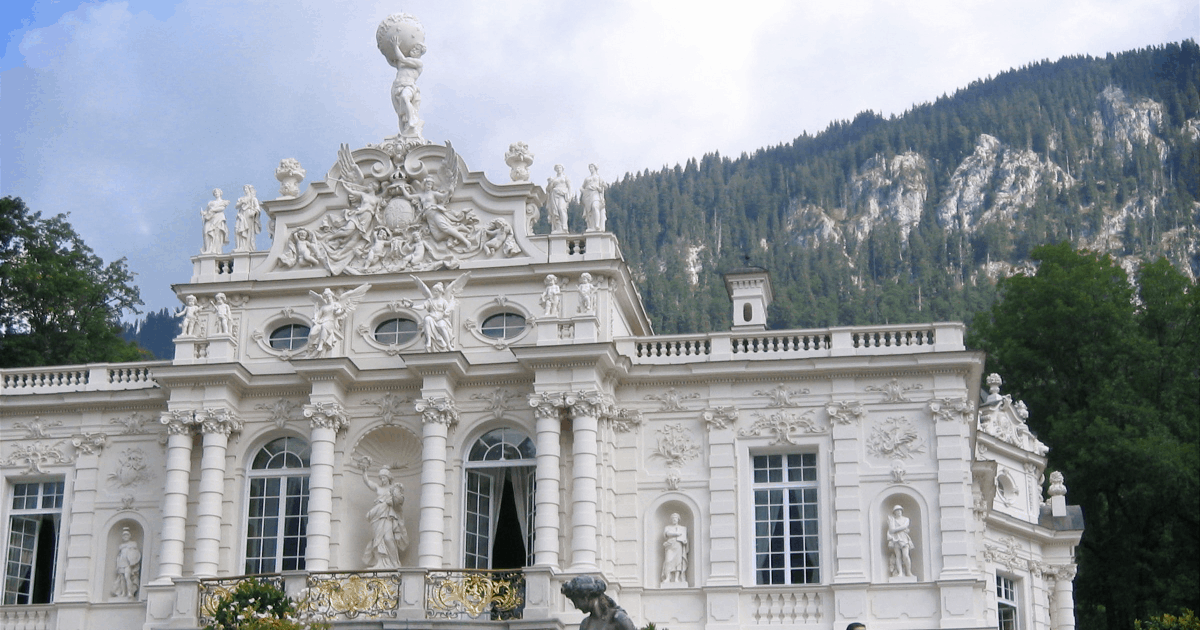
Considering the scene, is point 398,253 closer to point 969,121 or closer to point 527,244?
point 527,244

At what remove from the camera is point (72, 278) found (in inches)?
1608

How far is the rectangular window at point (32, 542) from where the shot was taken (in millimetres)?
31234

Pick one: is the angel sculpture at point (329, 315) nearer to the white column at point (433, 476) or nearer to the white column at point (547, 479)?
the white column at point (433, 476)

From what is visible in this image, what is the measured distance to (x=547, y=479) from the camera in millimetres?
28391

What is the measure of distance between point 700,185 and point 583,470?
110 metres

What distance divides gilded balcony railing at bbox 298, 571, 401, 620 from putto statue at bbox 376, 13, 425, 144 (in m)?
10.0

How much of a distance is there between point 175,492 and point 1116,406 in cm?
2407

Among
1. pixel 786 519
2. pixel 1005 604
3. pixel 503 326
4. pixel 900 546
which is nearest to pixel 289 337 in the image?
pixel 503 326

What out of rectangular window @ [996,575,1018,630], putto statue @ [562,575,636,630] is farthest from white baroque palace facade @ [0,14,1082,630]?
putto statue @ [562,575,636,630]

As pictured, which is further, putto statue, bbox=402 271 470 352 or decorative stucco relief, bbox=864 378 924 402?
putto statue, bbox=402 271 470 352

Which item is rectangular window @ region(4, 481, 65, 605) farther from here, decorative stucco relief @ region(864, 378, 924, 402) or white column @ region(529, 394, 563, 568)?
decorative stucco relief @ region(864, 378, 924, 402)

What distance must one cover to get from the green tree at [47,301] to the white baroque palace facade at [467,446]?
28.3 ft

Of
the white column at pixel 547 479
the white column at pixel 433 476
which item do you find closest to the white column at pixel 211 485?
the white column at pixel 433 476

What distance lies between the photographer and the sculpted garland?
30.9m
